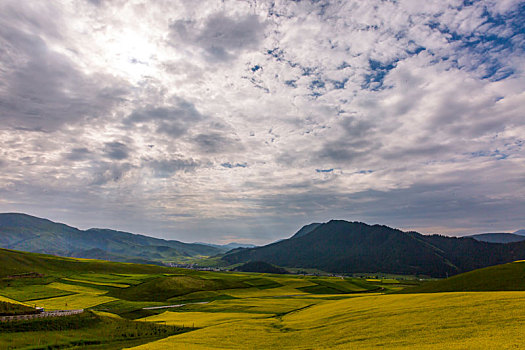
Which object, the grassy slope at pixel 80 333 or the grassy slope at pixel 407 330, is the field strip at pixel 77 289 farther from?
the grassy slope at pixel 407 330

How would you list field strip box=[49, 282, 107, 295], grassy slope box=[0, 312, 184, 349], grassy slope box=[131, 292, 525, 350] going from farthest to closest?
field strip box=[49, 282, 107, 295] → grassy slope box=[0, 312, 184, 349] → grassy slope box=[131, 292, 525, 350]

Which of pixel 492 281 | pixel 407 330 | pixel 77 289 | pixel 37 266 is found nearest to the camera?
pixel 407 330

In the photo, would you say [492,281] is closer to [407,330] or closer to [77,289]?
[407,330]

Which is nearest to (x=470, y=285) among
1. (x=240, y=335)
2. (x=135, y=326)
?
(x=240, y=335)

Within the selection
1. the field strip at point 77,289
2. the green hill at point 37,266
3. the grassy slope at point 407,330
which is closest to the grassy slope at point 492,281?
the grassy slope at point 407,330

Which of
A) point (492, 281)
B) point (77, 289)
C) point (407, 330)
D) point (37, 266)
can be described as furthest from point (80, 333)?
point (37, 266)

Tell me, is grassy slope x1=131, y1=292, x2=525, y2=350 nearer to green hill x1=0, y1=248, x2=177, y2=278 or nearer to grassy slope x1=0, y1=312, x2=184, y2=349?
grassy slope x1=0, y1=312, x2=184, y2=349

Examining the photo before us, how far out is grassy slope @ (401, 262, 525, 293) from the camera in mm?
55781

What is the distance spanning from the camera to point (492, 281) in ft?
198

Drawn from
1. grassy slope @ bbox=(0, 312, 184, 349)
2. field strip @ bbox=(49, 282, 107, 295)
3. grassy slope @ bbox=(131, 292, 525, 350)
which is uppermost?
grassy slope @ bbox=(131, 292, 525, 350)

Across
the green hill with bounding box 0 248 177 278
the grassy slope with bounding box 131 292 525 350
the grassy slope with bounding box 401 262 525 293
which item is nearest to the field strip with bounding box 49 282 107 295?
the green hill with bounding box 0 248 177 278

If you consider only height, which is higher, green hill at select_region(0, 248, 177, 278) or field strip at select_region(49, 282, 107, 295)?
green hill at select_region(0, 248, 177, 278)

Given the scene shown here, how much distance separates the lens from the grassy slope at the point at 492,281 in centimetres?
5578

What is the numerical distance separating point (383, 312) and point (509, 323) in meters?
16.5
